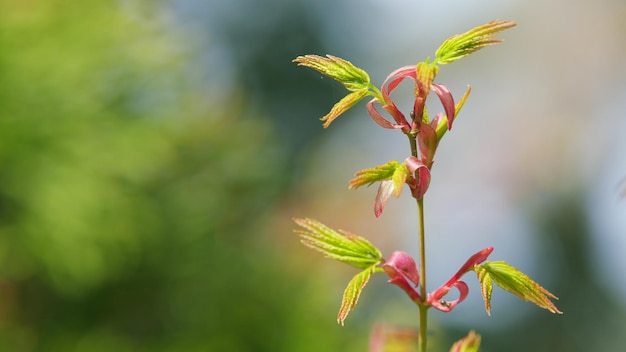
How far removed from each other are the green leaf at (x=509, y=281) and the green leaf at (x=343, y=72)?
0.21 ft

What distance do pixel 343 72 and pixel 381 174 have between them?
3 centimetres

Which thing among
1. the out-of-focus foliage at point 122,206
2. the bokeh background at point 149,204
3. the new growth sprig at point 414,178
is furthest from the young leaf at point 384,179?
the out-of-focus foliage at point 122,206

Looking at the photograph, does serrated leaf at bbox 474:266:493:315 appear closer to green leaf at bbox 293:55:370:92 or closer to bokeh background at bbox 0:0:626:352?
green leaf at bbox 293:55:370:92

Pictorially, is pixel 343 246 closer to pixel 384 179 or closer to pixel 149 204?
pixel 384 179

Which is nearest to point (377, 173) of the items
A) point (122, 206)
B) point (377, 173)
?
point (377, 173)

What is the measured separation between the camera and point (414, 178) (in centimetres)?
20

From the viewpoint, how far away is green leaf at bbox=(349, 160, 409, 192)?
188 millimetres

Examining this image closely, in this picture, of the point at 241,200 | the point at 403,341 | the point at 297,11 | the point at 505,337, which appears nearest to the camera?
the point at 403,341

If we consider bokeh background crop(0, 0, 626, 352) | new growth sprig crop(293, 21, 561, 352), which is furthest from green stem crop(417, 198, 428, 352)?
bokeh background crop(0, 0, 626, 352)

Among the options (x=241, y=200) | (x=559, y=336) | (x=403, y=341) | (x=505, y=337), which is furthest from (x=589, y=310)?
(x=403, y=341)

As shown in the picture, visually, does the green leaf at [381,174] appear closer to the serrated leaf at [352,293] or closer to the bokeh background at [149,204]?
the serrated leaf at [352,293]

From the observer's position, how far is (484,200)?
10.7 ft

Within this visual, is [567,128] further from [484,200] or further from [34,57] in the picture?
[34,57]

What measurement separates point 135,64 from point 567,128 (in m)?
2.97
